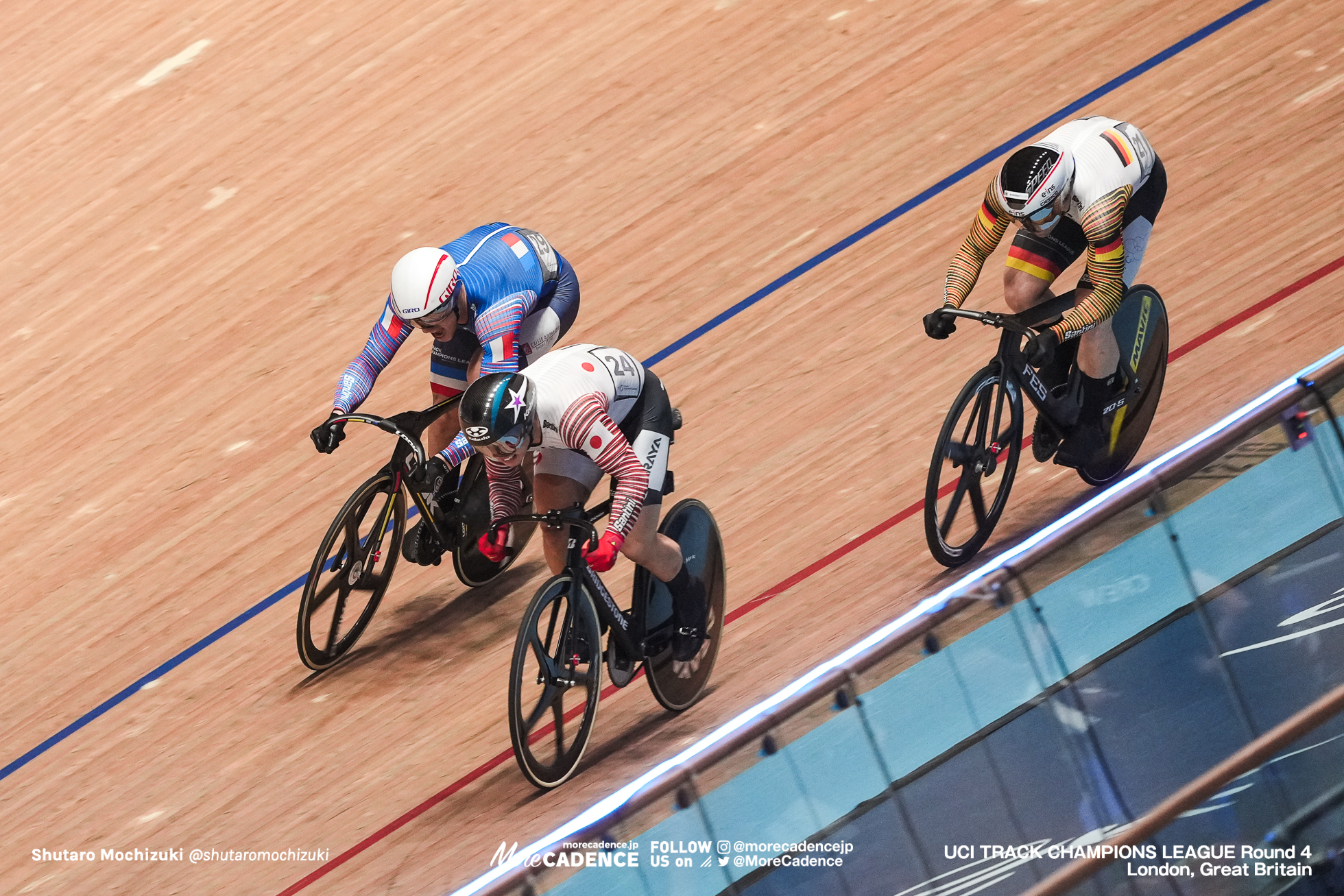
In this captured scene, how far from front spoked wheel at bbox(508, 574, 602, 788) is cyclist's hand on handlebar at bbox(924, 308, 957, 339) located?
4.02 ft

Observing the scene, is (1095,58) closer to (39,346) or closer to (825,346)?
(825,346)

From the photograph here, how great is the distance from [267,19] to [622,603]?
15.5 ft

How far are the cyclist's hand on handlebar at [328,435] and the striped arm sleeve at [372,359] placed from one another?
96 mm

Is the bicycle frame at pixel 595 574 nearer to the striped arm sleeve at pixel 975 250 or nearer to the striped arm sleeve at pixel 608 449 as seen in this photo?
the striped arm sleeve at pixel 608 449

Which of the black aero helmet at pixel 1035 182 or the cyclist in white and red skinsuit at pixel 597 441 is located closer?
the cyclist in white and red skinsuit at pixel 597 441

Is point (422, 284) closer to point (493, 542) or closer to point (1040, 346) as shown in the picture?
point (493, 542)

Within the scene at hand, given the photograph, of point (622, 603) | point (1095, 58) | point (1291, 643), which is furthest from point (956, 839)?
point (1095, 58)

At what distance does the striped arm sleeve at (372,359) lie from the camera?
439 cm

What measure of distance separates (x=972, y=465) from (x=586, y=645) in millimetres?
1255

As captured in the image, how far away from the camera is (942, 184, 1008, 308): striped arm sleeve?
14.0 ft

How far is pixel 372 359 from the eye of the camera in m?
4.52

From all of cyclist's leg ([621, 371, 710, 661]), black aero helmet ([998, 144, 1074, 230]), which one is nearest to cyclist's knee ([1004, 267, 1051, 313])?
black aero helmet ([998, 144, 1074, 230])

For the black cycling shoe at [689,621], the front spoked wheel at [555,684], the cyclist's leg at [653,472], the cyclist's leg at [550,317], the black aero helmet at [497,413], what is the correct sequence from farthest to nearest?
the cyclist's leg at [550,317] → the black cycling shoe at [689,621] → the cyclist's leg at [653,472] → the front spoked wheel at [555,684] → the black aero helmet at [497,413]

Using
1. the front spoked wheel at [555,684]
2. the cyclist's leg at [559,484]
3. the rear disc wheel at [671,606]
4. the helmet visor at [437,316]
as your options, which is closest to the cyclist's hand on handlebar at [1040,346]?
the rear disc wheel at [671,606]
